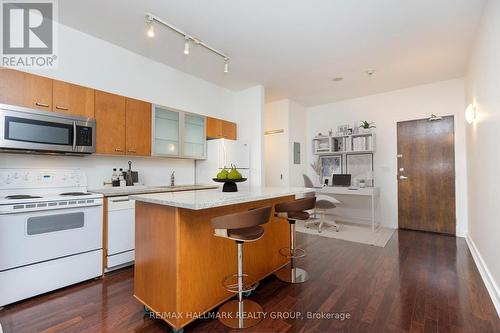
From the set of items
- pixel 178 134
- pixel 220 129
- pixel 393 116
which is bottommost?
pixel 178 134

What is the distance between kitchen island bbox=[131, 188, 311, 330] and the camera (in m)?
1.59

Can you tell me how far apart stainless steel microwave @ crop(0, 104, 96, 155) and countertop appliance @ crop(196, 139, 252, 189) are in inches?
70.7

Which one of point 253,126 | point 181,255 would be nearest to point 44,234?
point 181,255

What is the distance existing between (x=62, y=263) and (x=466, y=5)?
467cm

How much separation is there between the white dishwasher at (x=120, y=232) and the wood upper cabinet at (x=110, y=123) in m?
0.66

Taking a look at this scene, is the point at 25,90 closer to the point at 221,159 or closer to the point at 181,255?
the point at 181,255

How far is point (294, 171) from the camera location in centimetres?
534

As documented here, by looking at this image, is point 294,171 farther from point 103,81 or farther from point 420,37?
point 103,81

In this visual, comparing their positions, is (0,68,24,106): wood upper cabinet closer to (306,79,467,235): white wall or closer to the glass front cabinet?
the glass front cabinet

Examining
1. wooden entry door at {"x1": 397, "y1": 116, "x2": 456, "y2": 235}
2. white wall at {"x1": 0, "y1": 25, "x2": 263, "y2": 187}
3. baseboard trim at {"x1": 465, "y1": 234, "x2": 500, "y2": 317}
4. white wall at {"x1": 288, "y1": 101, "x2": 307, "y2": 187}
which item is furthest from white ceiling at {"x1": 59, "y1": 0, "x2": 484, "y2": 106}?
baseboard trim at {"x1": 465, "y1": 234, "x2": 500, "y2": 317}

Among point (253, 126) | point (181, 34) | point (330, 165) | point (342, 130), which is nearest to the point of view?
point (181, 34)

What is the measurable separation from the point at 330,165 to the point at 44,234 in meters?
5.14

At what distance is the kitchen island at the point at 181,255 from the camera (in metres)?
1.59

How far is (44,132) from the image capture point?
2.30 meters
